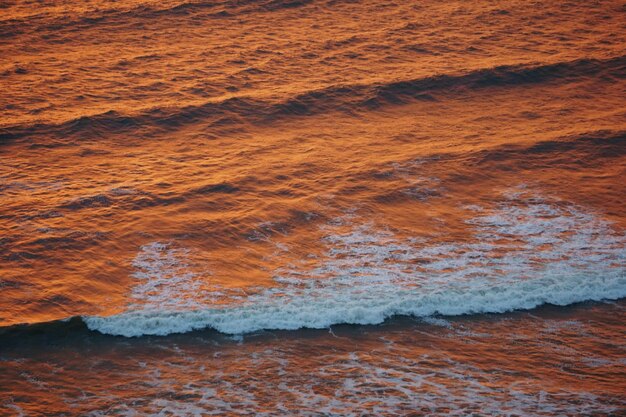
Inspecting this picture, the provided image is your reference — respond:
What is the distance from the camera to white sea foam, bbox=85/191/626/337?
11.6m

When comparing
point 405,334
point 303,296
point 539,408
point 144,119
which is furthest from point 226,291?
point 144,119

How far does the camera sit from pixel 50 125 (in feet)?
58.0

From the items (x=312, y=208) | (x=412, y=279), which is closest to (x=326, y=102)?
(x=312, y=208)

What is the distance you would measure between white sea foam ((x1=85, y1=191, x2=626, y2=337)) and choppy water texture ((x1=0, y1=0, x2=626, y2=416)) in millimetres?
52

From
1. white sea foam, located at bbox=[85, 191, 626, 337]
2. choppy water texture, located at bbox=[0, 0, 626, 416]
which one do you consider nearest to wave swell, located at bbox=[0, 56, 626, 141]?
choppy water texture, located at bbox=[0, 0, 626, 416]

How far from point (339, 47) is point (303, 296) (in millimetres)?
11429

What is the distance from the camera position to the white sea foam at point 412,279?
11641mm

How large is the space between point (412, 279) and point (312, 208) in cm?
321

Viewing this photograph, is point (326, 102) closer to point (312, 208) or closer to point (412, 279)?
point (312, 208)

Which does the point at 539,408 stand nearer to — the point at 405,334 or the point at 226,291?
the point at 405,334

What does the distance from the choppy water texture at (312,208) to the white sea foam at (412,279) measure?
5 cm

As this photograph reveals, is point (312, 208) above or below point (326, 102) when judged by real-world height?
below

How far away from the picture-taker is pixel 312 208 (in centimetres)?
1493

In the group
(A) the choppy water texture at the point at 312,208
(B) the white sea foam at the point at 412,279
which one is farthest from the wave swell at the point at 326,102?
(B) the white sea foam at the point at 412,279
